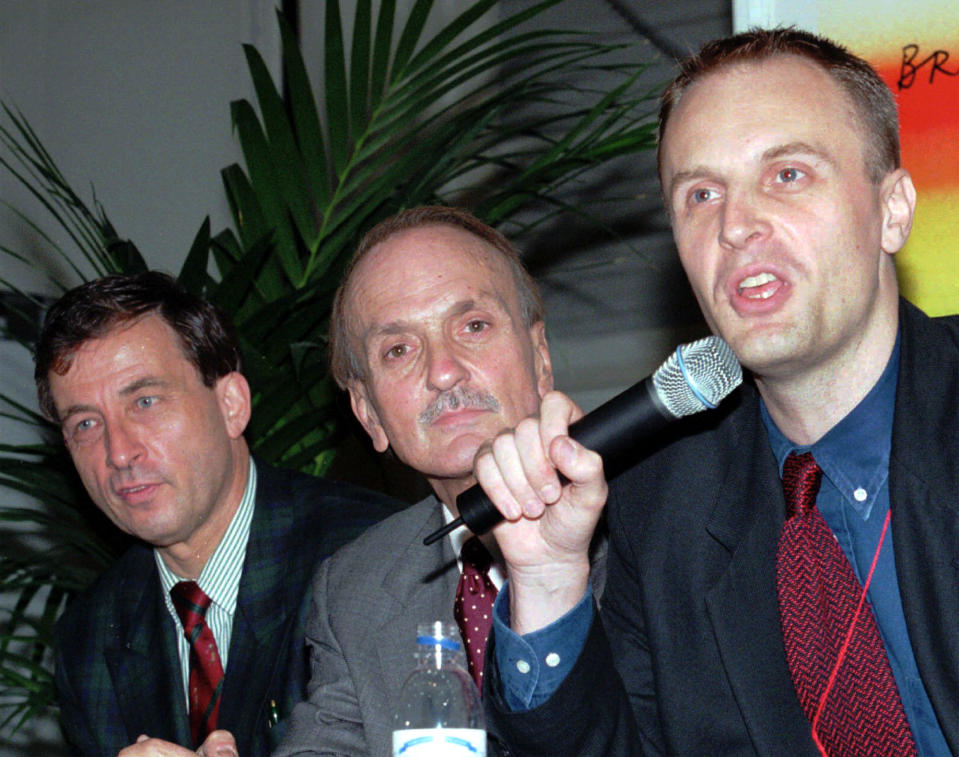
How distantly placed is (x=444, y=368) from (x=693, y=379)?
789 mm

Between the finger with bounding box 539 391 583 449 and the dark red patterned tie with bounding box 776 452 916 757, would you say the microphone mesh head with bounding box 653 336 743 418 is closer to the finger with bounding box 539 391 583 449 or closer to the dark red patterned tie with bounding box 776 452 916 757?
the finger with bounding box 539 391 583 449

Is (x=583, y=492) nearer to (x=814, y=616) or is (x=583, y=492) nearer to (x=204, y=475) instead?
(x=814, y=616)

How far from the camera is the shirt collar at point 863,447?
58.2 inches

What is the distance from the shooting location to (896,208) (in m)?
→ 1.56

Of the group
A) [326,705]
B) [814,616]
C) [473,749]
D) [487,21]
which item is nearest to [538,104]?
[487,21]

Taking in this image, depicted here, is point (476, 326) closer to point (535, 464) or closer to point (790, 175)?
point (790, 175)

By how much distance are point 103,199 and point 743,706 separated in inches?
140

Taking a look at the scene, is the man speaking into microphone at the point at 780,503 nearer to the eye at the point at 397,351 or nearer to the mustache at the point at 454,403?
the mustache at the point at 454,403

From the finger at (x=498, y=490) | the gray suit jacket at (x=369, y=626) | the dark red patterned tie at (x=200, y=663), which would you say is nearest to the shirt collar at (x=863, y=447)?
the finger at (x=498, y=490)

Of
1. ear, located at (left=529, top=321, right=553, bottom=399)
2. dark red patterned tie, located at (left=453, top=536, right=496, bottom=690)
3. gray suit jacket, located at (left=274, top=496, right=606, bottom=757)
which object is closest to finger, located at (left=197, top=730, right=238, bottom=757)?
gray suit jacket, located at (left=274, top=496, right=606, bottom=757)

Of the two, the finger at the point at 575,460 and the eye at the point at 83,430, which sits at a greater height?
the eye at the point at 83,430

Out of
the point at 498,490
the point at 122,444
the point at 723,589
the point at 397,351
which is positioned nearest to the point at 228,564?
the point at 122,444

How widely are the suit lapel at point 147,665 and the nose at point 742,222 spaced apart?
152cm

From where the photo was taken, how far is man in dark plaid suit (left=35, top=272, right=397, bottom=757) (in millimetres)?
2395
